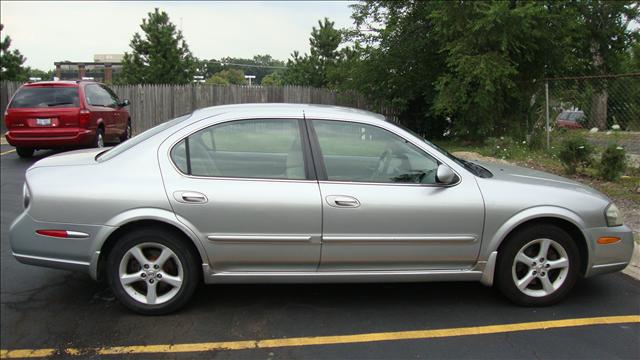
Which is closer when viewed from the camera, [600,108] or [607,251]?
[607,251]

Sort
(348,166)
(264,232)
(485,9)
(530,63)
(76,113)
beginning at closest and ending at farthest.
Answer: (264,232) < (348,166) < (76,113) < (485,9) < (530,63)

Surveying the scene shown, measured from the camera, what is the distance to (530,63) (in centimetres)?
1509

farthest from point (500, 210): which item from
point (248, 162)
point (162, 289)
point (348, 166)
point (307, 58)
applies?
point (307, 58)

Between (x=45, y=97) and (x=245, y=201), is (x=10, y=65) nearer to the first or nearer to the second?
(x=45, y=97)

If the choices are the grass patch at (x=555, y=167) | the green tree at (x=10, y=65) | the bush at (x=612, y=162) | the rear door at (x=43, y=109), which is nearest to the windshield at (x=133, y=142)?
the grass patch at (x=555, y=167)

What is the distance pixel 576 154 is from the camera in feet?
30.4

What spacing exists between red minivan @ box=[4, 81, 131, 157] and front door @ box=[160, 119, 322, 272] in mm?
8007

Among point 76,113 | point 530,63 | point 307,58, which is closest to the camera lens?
point 76,113

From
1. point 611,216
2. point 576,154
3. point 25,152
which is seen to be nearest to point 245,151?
point 611,216

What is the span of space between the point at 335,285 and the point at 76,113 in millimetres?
8425

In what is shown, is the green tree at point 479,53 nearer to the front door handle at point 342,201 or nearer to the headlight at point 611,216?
the headlight at point 611,216

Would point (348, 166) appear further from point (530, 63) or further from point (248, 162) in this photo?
point (530, 63)

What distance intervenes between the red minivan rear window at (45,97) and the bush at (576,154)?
961cm

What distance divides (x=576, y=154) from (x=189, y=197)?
772cm
